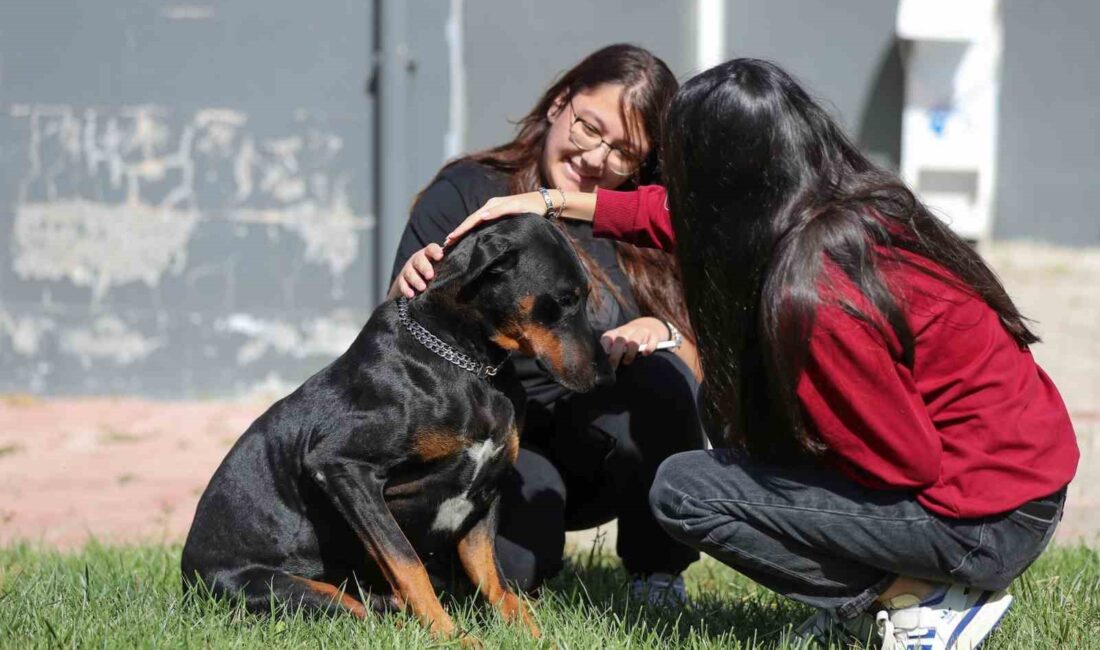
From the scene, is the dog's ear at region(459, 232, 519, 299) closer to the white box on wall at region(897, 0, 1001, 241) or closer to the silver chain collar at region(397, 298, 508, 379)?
the silver chain collar at region(397, 298, 508, 379)

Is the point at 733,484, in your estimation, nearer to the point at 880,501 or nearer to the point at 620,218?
the point at 880,501

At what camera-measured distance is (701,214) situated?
273 cm

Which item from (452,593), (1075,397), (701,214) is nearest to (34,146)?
(452,593)

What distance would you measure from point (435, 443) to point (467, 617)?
1.59 ft

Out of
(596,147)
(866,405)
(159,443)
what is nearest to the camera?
(866,405)

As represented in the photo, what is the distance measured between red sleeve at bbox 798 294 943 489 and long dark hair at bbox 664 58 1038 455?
3 centimetres

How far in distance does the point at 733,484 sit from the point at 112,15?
4.80 metres

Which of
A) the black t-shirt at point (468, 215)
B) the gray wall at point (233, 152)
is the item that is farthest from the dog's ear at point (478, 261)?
the gray wall at point (233, 152)

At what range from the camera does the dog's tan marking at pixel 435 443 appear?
10.1 feet

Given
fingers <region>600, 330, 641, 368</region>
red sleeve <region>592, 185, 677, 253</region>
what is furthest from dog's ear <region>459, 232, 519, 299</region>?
fingers <region>600, 330, 641, 368</region>

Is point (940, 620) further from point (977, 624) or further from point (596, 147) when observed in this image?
point (596, 147)

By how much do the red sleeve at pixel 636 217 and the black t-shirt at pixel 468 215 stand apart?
0.50 m

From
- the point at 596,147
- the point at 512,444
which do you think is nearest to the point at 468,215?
the point at 596,147

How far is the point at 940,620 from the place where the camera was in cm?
283
